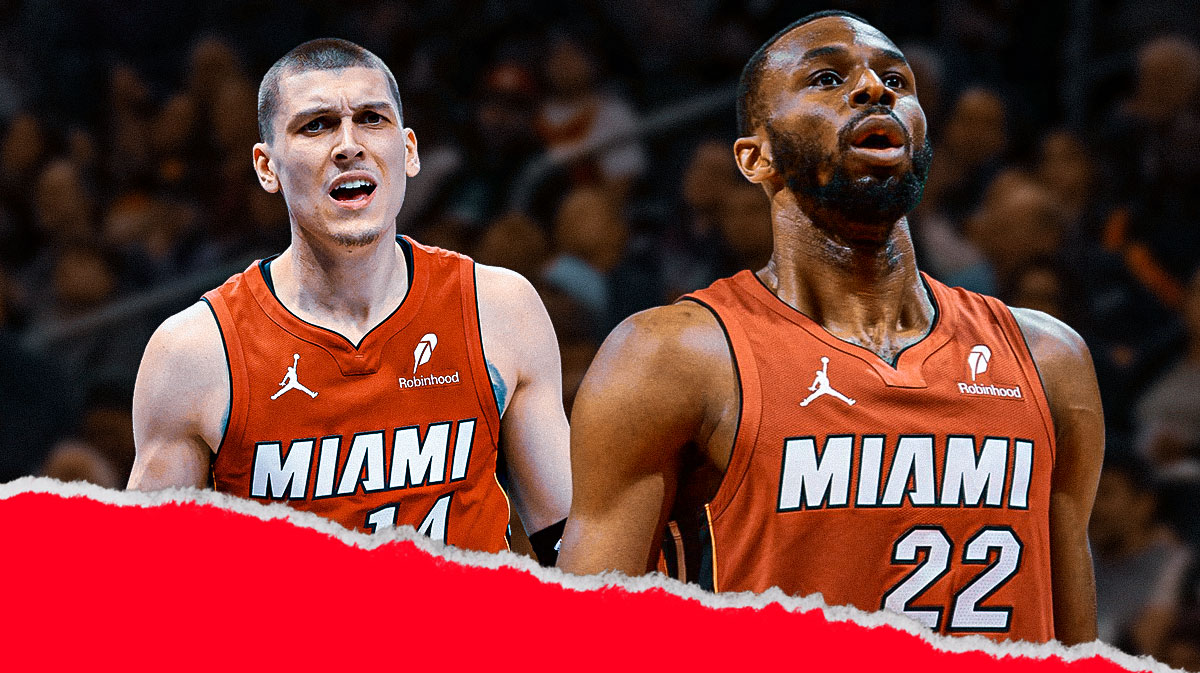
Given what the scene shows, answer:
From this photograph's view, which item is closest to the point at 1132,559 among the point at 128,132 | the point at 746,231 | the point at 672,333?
the point at 746,231

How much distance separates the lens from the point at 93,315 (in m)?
4.97

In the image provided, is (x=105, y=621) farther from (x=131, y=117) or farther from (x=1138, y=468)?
(x=131, y=117)

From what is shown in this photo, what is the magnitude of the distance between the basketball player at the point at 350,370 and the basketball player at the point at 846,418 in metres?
0.67

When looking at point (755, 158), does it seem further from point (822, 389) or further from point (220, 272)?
point (220, 272)

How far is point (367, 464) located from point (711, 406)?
844mm

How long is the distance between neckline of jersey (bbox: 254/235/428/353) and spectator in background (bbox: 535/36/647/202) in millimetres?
2151

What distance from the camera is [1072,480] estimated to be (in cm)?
182

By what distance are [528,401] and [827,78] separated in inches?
36.7

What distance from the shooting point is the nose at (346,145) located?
7.63 ft

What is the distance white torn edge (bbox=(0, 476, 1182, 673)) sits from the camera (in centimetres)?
79

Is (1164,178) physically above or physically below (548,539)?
above

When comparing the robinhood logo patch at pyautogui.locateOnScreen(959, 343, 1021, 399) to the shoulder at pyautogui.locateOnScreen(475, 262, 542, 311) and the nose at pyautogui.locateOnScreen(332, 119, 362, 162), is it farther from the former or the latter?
the nose at pyautogui.locateOnScreen(332, 119, 362, 162)

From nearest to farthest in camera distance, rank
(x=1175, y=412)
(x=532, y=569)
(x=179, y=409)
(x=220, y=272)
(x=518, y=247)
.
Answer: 1. (x=532, y=569)
2. (x=179, y=409)
3. (x=1175, y=412)
4. (x=518, y=247)
5. (x=220, y=272)

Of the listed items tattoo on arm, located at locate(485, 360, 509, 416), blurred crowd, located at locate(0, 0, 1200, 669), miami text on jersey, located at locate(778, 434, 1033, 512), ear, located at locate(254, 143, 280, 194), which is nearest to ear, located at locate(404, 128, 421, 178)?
ear, located at locate(254, 143, 280, 194)
